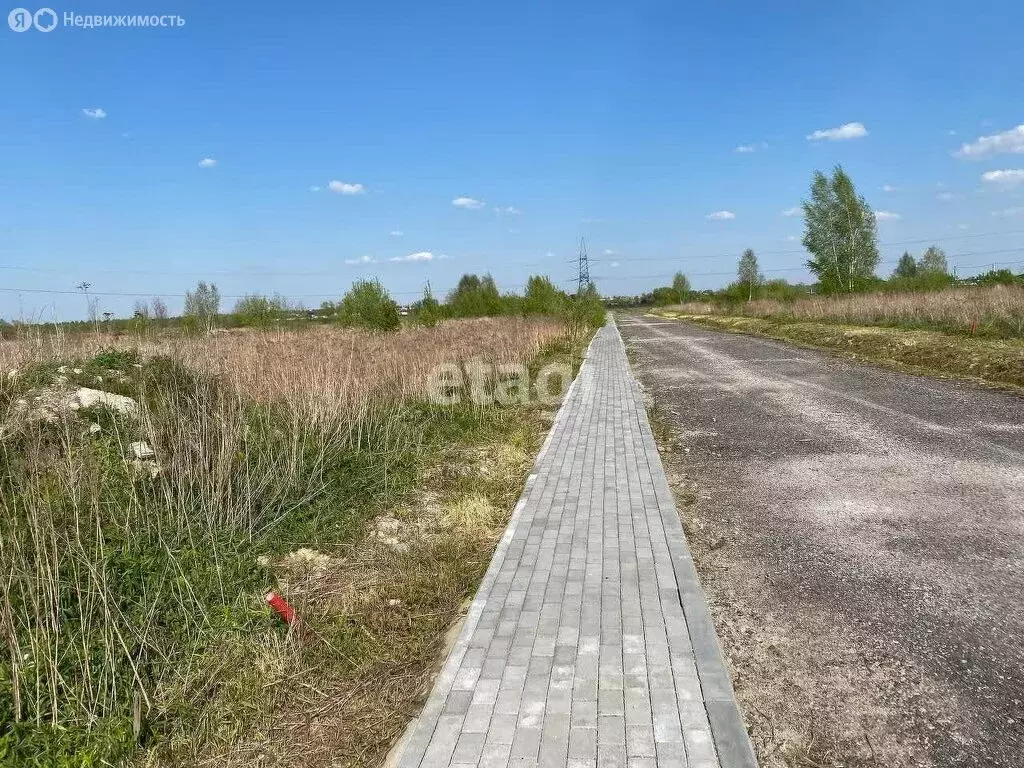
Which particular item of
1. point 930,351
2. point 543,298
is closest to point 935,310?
point 930,351

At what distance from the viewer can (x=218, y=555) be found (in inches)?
166

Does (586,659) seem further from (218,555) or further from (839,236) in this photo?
(839,236)

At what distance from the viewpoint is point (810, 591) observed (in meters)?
3.79

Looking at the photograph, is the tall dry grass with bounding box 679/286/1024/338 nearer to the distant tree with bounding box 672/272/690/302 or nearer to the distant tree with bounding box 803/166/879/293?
the distant tree with bounding box 803/166/879/293

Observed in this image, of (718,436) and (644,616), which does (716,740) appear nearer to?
(644,616)

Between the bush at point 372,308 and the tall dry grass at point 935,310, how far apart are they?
19068 millimetres

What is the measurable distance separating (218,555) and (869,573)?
4628 millimetres

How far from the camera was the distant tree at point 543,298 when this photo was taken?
28.0 meters

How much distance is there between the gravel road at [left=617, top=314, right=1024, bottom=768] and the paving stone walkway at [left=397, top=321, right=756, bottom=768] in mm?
234

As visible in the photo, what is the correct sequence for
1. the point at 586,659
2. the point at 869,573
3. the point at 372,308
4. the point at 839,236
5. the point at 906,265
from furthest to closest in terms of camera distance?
the point at 906,265, the point at 839,236, the point at 372,308, the point at 869,573, the point at 586,659

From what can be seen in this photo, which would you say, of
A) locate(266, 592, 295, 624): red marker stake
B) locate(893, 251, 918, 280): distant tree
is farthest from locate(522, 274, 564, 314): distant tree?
locate(893, 251, 918, 280): distant tree

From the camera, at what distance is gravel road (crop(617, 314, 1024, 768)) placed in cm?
258

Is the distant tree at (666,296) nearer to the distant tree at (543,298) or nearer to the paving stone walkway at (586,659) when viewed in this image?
the distant tree at (543,298)

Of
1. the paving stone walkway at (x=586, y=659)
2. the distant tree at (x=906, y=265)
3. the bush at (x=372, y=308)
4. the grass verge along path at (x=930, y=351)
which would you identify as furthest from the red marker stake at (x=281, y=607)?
the distant tree at (x=906, y=265)
